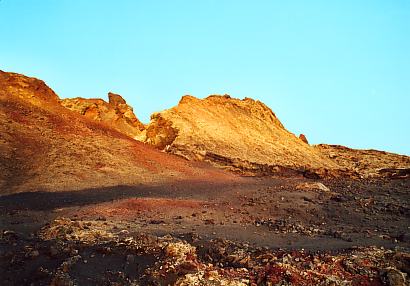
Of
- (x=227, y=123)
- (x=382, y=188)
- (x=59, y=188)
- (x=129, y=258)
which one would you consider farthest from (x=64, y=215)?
(x=227, y=123)

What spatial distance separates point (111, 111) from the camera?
43.4 metres

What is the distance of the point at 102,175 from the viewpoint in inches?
945

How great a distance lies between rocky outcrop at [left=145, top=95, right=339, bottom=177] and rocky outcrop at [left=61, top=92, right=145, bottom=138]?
17.2ft

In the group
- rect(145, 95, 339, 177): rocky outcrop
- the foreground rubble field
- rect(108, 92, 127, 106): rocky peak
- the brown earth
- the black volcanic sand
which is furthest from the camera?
rect(108, 92, 127, 106): rocky peak

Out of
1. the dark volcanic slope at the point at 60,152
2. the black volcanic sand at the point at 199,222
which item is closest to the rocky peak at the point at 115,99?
the dark volcanic slope at the point at 60,152

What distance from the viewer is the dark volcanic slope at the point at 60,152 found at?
2256cm

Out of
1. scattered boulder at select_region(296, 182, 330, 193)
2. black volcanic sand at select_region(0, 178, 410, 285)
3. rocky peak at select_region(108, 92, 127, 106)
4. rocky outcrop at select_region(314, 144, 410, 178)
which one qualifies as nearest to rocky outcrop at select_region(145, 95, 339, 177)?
rocky outcrop at select_region(314, 144, 410, 178)

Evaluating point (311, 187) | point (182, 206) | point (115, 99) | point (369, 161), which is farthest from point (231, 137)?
point (182, 206)

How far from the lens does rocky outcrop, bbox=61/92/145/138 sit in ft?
131

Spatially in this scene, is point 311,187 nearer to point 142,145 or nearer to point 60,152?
point 142,145

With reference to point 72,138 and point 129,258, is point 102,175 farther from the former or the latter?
point 129,258

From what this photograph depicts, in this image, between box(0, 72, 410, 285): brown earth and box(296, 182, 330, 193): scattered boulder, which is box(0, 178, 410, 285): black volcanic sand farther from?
box(296, 182, 330, 193): scattered boulder

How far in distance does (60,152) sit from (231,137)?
16.1m

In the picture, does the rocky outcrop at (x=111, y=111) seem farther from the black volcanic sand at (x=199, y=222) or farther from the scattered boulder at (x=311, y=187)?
the scattered boulder at (x=311, y=187)
